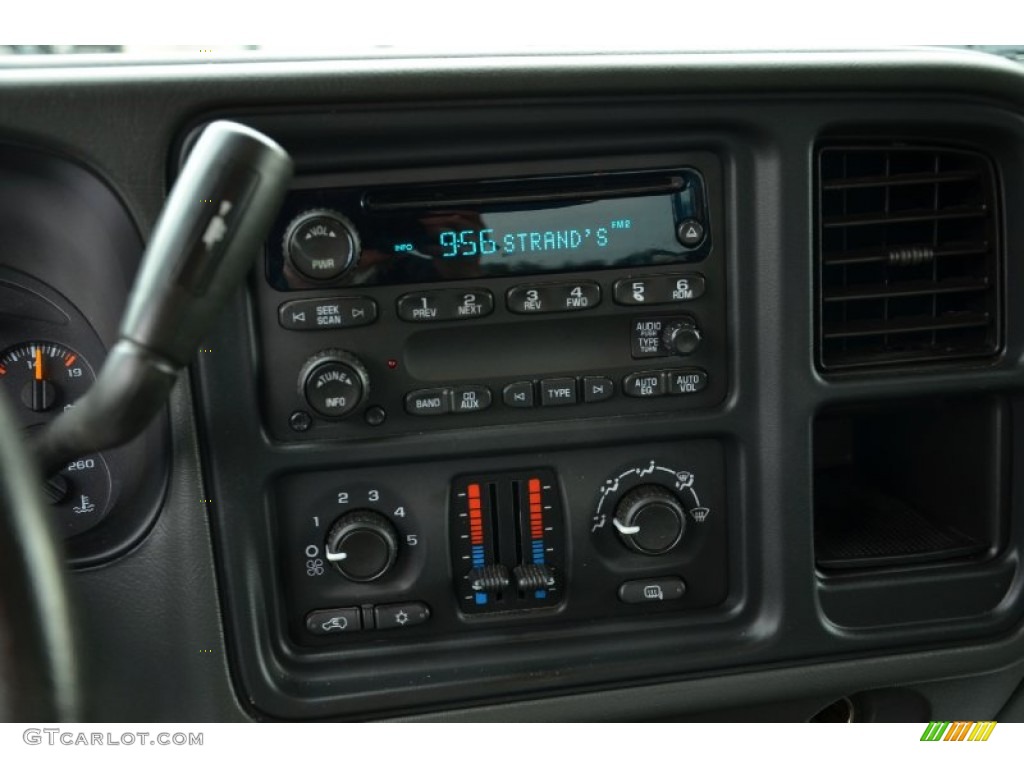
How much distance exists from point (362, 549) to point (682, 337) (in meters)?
0.44

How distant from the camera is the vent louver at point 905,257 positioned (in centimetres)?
126

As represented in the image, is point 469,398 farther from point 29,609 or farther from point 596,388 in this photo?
point 29,609

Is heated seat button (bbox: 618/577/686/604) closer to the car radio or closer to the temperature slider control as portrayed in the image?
the temperature slider control

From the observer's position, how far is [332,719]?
1.25 m

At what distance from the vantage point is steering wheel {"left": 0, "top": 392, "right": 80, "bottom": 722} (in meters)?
0.76

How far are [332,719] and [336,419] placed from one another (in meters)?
0.37

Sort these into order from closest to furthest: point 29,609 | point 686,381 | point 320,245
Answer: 1. point 29,609
2. point 320,245
3. point 686,381

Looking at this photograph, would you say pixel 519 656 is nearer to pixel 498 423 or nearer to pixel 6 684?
pixel 498 423

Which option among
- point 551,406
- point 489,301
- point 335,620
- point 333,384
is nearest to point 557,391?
point 551,406

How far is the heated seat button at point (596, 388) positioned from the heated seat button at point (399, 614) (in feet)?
1.05

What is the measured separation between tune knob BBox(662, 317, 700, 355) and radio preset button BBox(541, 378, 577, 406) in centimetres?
12

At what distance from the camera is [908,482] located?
1.49 m
